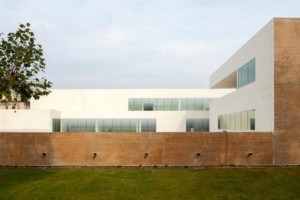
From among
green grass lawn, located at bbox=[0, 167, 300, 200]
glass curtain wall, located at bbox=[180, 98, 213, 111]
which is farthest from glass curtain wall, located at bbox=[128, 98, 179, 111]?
green grass lawn, located at bbox=[0, 167, 300, 200]

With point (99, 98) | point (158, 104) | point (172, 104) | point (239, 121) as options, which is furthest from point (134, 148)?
point (99, 98)

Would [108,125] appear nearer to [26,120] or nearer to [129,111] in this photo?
[129,111]

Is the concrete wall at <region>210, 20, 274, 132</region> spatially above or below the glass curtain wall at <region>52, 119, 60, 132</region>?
above

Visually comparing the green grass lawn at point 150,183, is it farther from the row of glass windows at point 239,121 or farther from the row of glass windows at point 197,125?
the row of glass windows at point 197,125

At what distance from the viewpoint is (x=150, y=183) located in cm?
1694

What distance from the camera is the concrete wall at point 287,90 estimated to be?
19.5 metres

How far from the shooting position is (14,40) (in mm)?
15953

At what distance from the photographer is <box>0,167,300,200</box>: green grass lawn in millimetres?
15211

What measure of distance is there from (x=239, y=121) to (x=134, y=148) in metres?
10.9

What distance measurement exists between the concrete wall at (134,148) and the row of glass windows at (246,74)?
6.03m

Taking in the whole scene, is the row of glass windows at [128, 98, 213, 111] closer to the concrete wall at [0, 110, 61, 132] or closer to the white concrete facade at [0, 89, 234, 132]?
the white concrete facade at [0, 89, 234, 132]

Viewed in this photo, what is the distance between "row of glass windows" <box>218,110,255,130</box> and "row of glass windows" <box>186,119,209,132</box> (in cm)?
1506

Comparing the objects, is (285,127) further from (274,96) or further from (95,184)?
(95,184)

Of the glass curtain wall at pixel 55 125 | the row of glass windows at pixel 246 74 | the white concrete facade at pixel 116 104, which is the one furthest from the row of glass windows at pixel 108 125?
the row of glass windows at pixel 246 74
